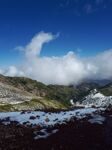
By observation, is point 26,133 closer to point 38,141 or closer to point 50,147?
point 38,141

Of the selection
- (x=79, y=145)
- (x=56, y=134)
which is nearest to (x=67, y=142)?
(x=79, y=145)

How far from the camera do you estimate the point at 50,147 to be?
29359 millimetres

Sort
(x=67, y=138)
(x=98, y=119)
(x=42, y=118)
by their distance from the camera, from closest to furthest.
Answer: (x=67, y=138), (x=98, y=119), (x=42, y=118)

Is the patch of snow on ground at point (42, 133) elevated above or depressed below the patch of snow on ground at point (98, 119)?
below

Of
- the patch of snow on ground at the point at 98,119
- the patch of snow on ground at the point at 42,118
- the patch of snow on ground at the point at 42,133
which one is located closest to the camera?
the patch of snow on ground at the point at 42,133

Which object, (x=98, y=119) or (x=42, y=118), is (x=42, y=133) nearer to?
(x=98, y=119)

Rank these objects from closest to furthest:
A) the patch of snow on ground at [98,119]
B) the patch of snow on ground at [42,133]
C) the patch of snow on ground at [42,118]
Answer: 1. the patch of snow on ground at [42,133]
2. the patch of snow on ground at [98,119]
3. the patch of snow on ground at [42,118]

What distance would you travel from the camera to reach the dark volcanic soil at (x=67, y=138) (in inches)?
1153

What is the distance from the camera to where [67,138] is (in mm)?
32281

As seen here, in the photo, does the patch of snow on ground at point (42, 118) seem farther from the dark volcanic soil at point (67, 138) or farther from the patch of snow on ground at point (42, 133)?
the patch of snow on ground at point (42, 133)

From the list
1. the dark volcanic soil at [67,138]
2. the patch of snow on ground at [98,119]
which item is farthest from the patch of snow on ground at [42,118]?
the dark volcanic soil at [67,138]

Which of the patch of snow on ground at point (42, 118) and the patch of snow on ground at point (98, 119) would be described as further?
the patch of snow on ground at point (42, 118)

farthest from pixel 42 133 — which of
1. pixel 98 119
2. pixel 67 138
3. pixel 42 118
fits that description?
pixel 42 118

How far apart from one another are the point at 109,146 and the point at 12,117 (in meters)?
25.5
